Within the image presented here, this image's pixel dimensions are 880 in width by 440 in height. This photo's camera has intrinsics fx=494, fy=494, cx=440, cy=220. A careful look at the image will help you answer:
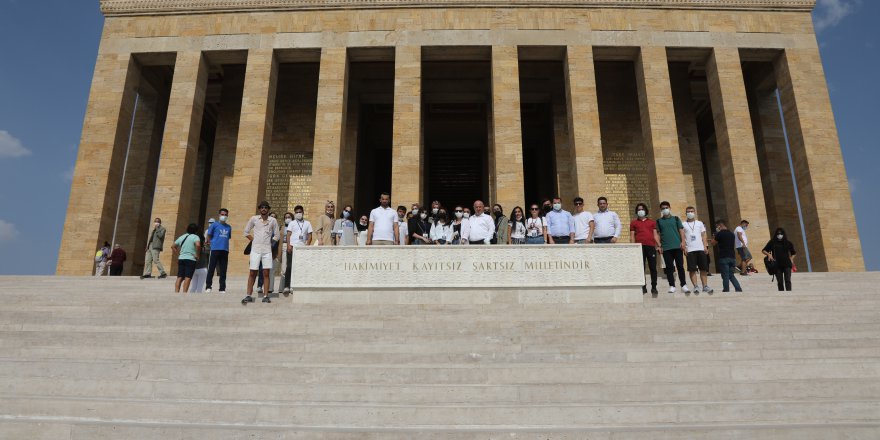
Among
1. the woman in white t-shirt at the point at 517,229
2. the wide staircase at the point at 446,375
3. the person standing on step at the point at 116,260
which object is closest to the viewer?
the wide staircase at the point at 446,375

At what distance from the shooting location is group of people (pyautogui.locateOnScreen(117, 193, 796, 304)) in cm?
838

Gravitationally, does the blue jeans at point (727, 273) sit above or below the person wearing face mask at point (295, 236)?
below

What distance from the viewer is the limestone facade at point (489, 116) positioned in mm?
15695

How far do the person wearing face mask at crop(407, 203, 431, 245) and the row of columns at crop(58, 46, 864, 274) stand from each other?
17.3 feet

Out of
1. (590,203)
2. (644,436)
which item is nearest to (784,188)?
(590,203)

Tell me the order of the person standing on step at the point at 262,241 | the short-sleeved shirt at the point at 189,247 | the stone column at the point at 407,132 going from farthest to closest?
the stone column at the point at 407,132
the short-sleeved shirt at the point at 189,247
the person standing on step at the point at 262,241

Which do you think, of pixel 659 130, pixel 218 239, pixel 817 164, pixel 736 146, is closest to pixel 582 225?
pixel 218 239

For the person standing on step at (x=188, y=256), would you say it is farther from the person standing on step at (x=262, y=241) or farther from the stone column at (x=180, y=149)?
the stone column at (x=180, y=149)

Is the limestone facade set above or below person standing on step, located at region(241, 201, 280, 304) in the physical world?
above

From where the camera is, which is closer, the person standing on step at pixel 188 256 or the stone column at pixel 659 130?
the person standing on step at pixel 188 256

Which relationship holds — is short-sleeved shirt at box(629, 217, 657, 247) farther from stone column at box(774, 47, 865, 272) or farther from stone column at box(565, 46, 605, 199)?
stone column at box(774, 47, 865, 272)

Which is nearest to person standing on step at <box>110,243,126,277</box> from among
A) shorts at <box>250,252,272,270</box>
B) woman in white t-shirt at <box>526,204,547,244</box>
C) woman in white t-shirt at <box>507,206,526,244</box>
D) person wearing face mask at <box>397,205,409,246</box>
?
shorts at <box>250,252,272,270</box>

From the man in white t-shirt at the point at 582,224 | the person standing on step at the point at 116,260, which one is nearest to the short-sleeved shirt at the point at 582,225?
the man in white t-shirt at the point at 582,224

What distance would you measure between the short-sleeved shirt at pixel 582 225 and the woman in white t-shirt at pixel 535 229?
0.59m
